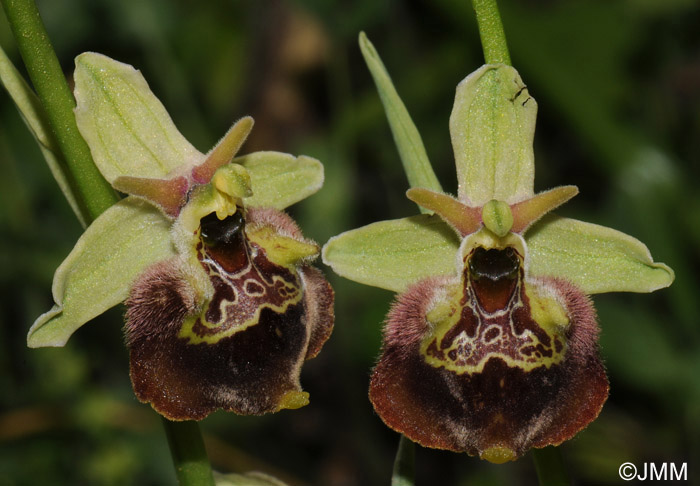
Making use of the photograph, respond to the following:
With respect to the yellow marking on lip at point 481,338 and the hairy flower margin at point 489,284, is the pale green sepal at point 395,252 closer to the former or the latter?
the hairy flower margin at point 489,284

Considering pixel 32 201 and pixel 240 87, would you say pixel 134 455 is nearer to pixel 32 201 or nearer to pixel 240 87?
pixel 32 201

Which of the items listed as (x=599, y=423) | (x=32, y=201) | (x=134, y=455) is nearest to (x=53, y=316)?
(x=134, y=455)

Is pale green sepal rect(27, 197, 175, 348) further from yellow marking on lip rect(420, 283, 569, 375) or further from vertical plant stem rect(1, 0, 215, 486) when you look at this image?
yellow marking on lip rect(420, 283, 569, 375)

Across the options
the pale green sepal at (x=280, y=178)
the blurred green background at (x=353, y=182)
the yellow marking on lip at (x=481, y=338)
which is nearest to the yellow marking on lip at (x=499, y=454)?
the yellow marking on lip at (x=481, y=338)

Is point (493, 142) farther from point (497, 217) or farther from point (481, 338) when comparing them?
point (481, 338)
